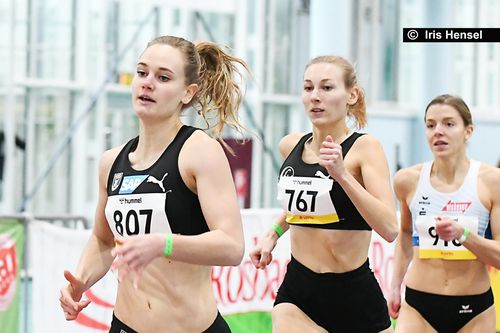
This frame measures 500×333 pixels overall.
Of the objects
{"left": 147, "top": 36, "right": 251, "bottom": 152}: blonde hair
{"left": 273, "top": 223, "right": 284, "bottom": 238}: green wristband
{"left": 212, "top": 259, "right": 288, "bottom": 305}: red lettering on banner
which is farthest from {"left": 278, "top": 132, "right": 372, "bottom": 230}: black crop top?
{"left": 212, "top": 259, "right": 288, "bottom": 305}: red lettering on banner

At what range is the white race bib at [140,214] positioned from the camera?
3.41 metres

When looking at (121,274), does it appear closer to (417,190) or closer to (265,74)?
(417,190)

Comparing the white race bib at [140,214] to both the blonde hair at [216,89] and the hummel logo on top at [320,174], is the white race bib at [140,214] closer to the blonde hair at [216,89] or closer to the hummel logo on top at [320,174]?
the blonde hair at [216,89]

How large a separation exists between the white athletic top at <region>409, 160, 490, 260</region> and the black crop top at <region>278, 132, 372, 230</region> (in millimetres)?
774

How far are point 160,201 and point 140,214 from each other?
→ 9cm

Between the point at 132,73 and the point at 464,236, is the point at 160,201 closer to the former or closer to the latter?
the point at 464,236

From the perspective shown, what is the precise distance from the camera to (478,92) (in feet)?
68.1

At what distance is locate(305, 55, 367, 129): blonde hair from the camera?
15.6 feet

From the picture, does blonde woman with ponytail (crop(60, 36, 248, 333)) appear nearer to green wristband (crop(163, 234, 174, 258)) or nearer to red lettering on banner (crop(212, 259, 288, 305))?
green wristband (crop(163, 234, 174, 258))

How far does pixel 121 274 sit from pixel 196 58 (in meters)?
0.93

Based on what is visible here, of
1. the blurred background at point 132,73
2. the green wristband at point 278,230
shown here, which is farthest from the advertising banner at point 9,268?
the blurred background at point 132,73

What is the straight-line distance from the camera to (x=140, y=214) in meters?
3.44

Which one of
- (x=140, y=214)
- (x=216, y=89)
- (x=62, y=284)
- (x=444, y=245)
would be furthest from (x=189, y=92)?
(x=62, y=284)

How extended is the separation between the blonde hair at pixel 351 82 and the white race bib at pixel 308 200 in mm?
424
